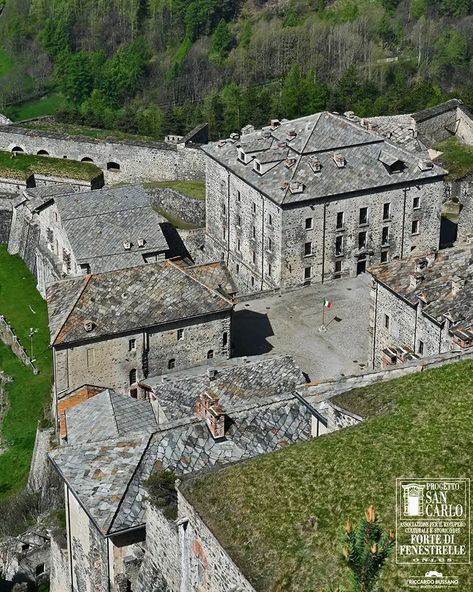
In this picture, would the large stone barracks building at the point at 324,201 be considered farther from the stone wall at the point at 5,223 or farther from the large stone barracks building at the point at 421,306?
the stone wall at the point at 5,223

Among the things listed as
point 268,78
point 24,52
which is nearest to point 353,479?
point 268,78

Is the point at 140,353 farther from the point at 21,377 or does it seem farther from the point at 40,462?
the point at 21,377

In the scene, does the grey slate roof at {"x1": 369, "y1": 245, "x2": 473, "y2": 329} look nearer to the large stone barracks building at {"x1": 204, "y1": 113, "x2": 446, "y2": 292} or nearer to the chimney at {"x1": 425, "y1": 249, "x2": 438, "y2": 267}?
the chimney at {"x1": 425, "y1": 249, "x2": 438, "y2": 267}

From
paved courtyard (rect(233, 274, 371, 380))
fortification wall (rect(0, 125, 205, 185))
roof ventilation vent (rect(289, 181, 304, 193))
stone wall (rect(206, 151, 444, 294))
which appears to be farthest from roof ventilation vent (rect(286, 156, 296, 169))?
fortification wall (rect(0, 125, 205, 185))

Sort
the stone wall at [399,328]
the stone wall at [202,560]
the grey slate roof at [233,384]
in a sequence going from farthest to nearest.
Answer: the stone wall at [399,328]
the grey slate roof at [233,384]
the stone wall at [202,560]

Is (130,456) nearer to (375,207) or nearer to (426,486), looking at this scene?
(426,486)

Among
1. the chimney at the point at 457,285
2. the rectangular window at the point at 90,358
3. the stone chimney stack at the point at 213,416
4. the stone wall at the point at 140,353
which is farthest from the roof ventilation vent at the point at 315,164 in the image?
the stone chimney stack at the point at 213,416
